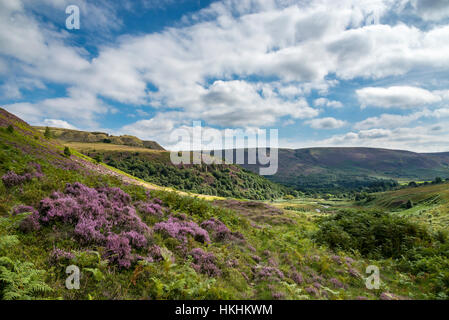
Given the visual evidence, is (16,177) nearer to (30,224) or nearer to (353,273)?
(30,224)

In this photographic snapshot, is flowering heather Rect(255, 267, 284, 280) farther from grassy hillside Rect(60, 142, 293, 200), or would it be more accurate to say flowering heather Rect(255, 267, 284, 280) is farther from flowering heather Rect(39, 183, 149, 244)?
grassy hillside Rect(60, 142, 293, 200)

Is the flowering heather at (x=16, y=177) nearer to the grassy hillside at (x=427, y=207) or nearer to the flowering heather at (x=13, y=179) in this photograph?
the flowering heather at (x=13, y=179)

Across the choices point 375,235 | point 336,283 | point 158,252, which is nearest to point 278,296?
point 336,283

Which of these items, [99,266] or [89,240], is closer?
[99,266]

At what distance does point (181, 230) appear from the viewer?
9367 millimetres

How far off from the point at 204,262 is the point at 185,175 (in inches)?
6090

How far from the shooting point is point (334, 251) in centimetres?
1284

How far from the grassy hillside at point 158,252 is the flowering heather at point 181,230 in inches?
2.2

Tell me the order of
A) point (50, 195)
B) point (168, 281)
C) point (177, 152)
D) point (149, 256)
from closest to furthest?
point (168, 281) < point (149, 256) < point (50, 195) < point (177, 152)

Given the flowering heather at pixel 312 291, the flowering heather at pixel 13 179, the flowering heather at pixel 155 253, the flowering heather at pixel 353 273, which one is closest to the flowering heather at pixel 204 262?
the flowering heather at pixel 155 253

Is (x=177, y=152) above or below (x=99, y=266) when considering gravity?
above
